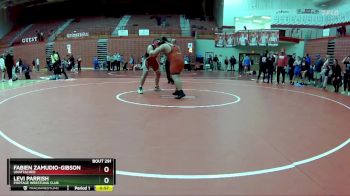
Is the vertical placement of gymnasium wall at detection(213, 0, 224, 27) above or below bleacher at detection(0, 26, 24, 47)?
above

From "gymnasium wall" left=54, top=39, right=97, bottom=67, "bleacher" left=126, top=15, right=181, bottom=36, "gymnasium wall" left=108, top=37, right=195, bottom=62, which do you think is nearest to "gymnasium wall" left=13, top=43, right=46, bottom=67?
"gymnasium wall" left=54, top=39, right=97, bottom=67

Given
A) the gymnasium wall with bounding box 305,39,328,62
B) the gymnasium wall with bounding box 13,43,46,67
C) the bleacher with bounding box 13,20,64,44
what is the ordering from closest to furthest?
the gymnasium wall with bounding box 305,39,328,62, the gymnasium wall with bounding box 13,43,46,67, the bleacher with bounding box 13,20,64,44

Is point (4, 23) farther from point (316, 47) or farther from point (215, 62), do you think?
point (316, 47)

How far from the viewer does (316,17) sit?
29391 mm

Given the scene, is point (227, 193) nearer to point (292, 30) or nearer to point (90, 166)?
point (90, 166)

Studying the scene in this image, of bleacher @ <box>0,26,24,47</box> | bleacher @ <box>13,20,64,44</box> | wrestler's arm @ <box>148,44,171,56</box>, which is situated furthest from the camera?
bleacher @ <box>0,26,24,47</box>

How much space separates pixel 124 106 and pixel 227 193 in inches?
214

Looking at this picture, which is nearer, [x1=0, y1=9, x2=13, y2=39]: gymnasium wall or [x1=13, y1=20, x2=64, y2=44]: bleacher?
[x1=13, y1=20, x2=64, y2=44]: bleacher

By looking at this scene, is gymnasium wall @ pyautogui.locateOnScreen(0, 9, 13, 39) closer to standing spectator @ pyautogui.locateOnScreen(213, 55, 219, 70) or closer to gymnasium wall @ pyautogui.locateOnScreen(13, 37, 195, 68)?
gymnasium wall @ pyautogui.locateOnScreen(13, 37, 195, 68)

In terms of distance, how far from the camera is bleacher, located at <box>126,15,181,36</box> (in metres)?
32.2

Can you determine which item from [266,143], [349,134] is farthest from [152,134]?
[349,134]

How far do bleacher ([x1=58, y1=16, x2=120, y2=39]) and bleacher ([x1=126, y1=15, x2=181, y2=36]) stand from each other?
2.16 m
